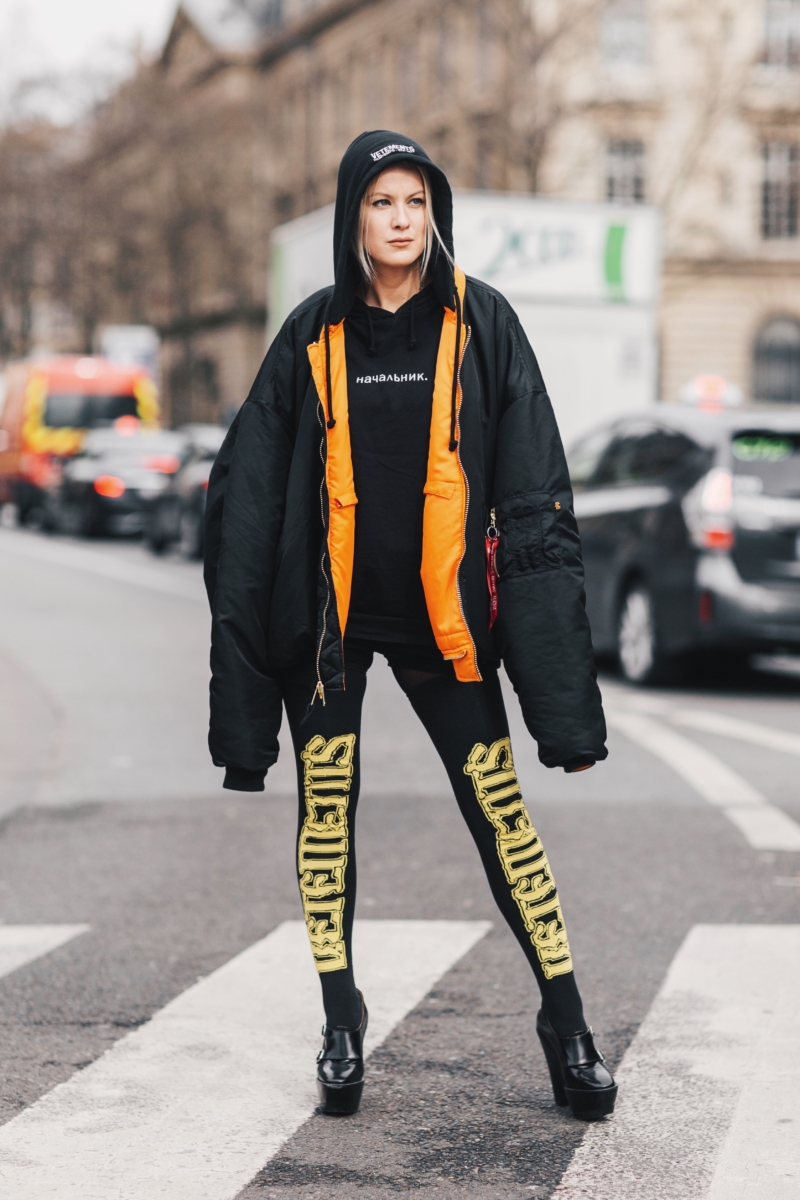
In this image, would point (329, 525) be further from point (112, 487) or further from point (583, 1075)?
point (112, 487)

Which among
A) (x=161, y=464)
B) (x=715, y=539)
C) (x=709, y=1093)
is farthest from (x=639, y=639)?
(x=161, y=464)

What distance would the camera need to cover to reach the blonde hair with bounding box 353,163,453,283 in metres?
3.48

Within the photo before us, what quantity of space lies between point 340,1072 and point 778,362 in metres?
44.1

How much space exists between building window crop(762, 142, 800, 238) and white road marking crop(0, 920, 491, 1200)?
1690 inches

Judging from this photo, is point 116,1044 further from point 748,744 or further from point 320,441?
point 748,744

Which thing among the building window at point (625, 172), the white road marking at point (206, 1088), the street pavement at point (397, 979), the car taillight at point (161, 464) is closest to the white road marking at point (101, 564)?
the car taillight at point (161, 464)

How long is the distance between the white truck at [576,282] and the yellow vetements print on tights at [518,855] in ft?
40.8

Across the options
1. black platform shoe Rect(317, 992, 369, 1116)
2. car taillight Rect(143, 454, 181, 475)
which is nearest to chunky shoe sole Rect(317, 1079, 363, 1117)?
black platform shoe Rect(317, 992, 369, 1116)

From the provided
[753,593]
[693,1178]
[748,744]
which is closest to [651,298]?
[753,593]

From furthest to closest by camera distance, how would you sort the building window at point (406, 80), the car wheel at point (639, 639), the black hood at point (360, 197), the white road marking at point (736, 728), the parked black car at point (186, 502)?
the building window at point (406, 80) → the parked black car at point (186, 502) → the car wheel at point (639, 639) → the white road marking at point (736, 728) → the black hood at point (360, 197)

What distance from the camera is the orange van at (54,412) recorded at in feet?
102

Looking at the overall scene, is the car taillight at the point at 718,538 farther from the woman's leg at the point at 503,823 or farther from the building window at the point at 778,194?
the building window at the point at 778,194

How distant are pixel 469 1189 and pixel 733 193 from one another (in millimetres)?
41020

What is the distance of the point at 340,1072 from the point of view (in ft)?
11.7
